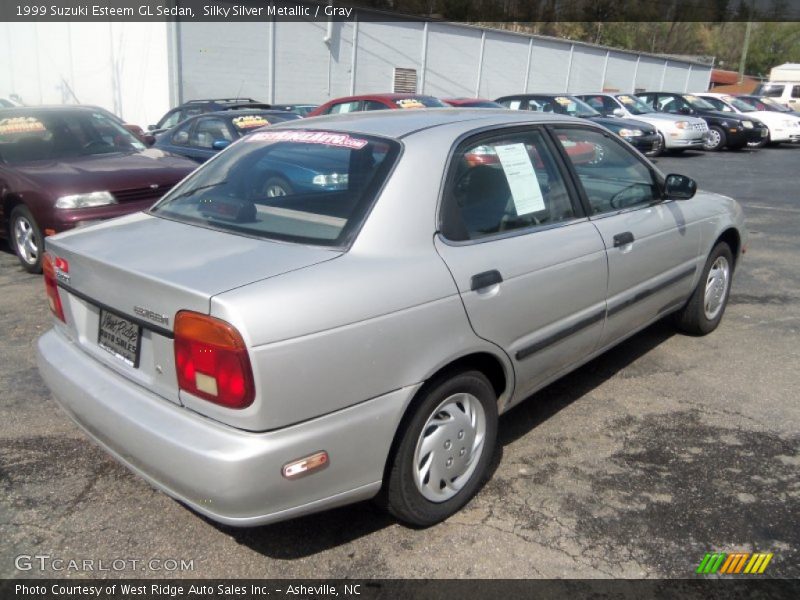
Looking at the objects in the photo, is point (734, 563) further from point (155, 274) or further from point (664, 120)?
point (664, 120)

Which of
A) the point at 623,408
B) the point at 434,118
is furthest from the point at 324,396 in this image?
the point at 623,408

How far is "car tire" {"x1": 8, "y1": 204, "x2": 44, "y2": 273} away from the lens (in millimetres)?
6293

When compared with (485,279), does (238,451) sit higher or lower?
lower

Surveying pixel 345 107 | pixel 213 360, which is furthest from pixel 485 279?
pixel 345 107

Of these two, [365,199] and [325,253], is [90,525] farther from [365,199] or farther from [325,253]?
[365,199]

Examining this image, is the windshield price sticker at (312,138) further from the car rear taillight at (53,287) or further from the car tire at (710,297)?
the car tire at (710,297)

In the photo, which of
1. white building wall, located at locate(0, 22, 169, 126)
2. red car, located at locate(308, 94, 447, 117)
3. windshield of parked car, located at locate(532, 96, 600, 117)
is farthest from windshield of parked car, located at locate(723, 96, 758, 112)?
white building wall, located at locate(0, 22, 169, 126)

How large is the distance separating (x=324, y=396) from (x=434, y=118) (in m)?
1.56

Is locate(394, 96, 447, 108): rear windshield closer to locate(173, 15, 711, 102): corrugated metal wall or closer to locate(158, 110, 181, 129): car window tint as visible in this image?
locate(158, 110, 181, 129): car window tint

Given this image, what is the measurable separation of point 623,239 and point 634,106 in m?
16.4

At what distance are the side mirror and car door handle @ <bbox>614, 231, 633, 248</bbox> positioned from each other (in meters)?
0.62

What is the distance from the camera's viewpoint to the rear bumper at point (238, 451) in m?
2.27

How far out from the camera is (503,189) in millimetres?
3213

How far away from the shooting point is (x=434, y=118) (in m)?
3.29
